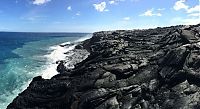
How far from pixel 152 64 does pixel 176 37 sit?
1031 centimetres

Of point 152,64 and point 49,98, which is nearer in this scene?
point 49,98

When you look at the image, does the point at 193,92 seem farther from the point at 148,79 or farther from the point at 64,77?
the point at 64,77

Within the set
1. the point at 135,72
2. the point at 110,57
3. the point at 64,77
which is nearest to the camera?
the point at 135,72

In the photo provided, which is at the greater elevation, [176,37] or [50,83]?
[176,37]

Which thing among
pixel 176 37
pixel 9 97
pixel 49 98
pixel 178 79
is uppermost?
pixel 176 37

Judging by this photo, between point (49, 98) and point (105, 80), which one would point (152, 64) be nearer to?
point (105, 80)

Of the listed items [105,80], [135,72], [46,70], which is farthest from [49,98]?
[46,70]

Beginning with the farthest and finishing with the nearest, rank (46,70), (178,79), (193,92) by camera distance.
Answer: (46,70), (178,79), (193,92)

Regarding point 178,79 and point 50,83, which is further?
point 50,83

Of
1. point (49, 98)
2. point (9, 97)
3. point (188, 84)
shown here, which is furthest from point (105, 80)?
point (9, 97)

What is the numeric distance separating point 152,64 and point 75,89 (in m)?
9.94

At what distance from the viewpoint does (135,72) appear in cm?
3431

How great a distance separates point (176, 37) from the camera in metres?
44.2

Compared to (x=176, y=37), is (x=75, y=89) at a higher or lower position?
lower
